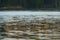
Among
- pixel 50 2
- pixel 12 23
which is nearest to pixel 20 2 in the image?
pixel 50 2

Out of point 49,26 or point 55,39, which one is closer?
point 55,39

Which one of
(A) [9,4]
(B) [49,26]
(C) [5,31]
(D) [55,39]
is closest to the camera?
(D) [55,39]

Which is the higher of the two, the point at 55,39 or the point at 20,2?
the point at 20,2

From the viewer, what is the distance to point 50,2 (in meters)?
6.04

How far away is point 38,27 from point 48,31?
20 centimetres

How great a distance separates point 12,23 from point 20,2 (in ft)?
8.08

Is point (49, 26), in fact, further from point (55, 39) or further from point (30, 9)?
point (30, 9)

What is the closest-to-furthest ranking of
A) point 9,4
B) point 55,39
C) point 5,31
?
point 55,39
point 5,31
point 9,4

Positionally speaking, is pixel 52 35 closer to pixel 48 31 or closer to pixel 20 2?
pixel 48 31

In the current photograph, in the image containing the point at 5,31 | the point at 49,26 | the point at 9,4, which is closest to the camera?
the point at 5,31

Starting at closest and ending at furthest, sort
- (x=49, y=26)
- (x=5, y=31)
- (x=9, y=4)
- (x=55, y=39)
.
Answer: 1. (x=55, y=39)
2. (x=5, y=31)
3. (x=49, y=26)
4. (x=9, y=4)

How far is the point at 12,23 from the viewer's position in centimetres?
364

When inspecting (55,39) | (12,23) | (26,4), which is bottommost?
(55,39)


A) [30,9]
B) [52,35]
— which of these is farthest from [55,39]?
[30,9]
